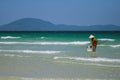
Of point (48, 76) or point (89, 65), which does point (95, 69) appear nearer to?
point (89, 65)

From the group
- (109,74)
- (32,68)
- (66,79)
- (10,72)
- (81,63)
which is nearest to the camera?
(66,79)

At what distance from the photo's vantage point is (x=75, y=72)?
12461mm

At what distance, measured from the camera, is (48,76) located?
38.1 ft

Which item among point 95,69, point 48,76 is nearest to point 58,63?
point 95,69

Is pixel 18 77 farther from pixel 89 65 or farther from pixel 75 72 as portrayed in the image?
pixel 89 65

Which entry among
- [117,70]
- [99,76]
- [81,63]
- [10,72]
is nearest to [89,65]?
[81,63]

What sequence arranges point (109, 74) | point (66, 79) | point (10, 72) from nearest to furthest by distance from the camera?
point (66, 79), point (109, 74), point (10, 72)

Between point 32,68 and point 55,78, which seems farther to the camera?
point 32,68

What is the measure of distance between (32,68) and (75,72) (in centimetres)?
214

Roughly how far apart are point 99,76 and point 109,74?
1.77ft

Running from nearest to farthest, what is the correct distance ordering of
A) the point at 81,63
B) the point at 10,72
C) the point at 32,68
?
the point at 10,72 → the point at 32,68 → the point at 81,63

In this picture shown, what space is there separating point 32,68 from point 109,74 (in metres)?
3.57

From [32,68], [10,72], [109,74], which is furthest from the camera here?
[32,68]

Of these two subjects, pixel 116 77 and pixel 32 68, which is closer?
pixel 116 77
